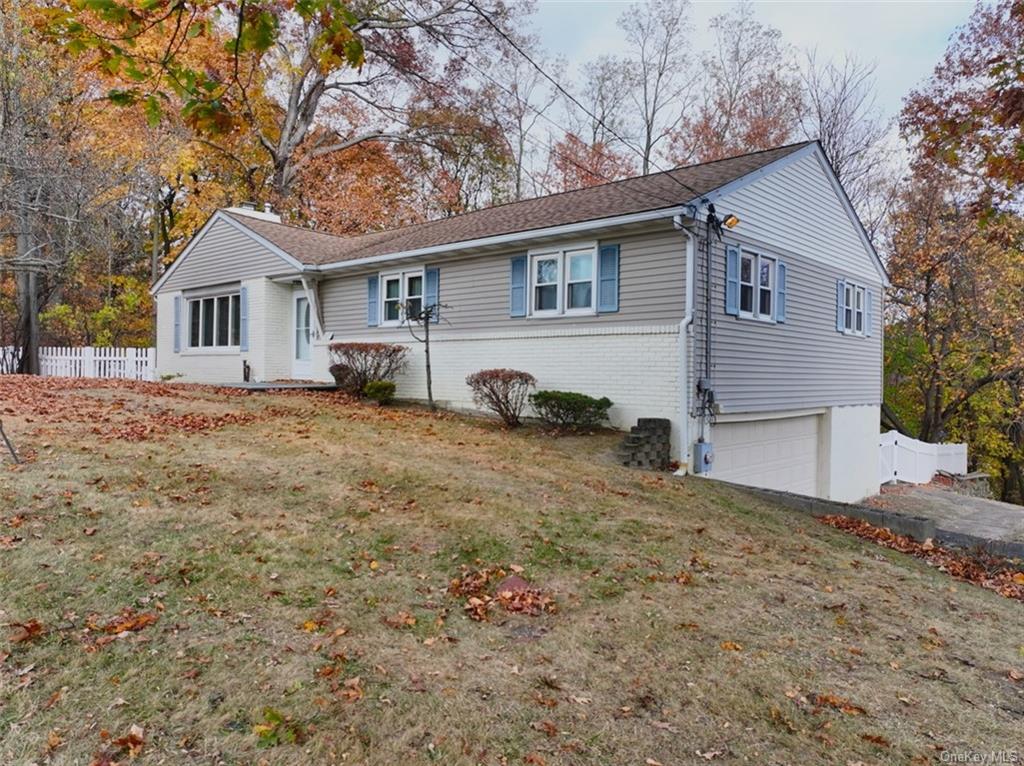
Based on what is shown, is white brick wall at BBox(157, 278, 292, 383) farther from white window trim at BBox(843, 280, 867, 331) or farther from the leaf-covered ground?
white window trim at BBox(843, 280, 867, 331)

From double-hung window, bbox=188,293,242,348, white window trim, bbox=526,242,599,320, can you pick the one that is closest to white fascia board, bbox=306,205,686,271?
white window trim, bbox=526,242,599,320

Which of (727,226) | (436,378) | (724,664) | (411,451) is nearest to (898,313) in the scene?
(727,226)

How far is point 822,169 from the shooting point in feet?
45.1

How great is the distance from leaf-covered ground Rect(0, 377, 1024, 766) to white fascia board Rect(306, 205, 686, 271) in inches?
184

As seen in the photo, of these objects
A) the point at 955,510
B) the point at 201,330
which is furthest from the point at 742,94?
the point at 201,330

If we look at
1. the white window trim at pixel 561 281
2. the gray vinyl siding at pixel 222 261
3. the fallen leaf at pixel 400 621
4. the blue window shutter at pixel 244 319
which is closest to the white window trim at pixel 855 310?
the white window trim at pixel 561 281

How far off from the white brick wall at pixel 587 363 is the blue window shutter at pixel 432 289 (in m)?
0.60

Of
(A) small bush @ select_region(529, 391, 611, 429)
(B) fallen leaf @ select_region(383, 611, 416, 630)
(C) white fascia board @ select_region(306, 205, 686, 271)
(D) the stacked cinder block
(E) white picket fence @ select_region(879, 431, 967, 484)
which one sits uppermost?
(C) white fascia board @ select_region(306, 205, 686, 271)

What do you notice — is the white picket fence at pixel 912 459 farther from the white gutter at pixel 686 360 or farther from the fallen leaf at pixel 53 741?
the fallen leaf at pixel 53 741

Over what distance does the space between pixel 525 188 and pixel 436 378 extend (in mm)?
18922

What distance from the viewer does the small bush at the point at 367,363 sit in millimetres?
13805

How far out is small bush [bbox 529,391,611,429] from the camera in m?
10.8

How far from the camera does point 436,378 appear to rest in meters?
13.6

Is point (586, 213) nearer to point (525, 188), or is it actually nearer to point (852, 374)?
point (852, 374)
